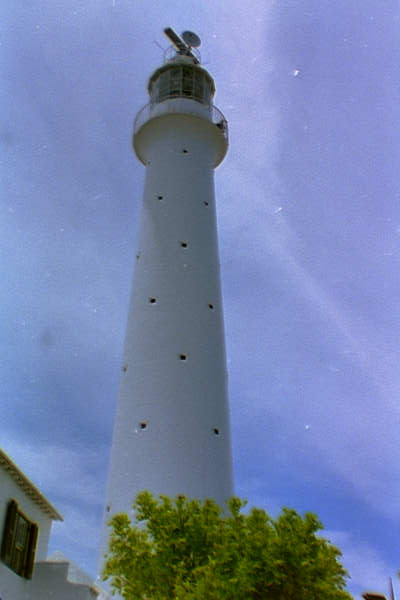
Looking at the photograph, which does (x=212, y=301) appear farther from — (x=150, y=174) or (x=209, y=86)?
(x=209, y=86)

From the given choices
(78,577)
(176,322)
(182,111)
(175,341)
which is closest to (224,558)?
(78,577)

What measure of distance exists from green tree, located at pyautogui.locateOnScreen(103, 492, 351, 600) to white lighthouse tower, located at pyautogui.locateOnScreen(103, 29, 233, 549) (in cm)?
610

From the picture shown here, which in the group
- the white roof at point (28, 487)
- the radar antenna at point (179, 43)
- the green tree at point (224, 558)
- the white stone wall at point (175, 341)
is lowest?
the green tree at point (224, 558)

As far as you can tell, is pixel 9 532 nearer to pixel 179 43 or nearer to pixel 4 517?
pixel 4 517

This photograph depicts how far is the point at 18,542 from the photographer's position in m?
19.7

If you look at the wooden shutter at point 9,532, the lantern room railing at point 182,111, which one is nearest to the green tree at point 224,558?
the wooden shutter at point 9,532

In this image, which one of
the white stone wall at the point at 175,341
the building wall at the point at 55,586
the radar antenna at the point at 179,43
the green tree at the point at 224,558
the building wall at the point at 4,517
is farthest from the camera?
the radar antenna at the point at 179,43

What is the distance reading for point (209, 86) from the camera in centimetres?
3656

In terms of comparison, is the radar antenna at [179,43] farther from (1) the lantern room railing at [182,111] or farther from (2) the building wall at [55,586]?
(2) the building wall at [55,586]

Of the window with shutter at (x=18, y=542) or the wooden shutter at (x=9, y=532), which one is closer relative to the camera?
the wooden shutter at (x=9, y=532)

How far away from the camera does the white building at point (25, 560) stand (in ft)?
61.8

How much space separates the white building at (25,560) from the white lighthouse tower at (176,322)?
3529 mm

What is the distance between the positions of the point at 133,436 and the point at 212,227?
11.3 meters

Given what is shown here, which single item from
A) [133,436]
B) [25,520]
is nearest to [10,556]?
[25,520]
